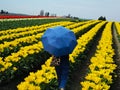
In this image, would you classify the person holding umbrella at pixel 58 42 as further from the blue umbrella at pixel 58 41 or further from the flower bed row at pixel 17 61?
the flower bed row at pixel 17 61

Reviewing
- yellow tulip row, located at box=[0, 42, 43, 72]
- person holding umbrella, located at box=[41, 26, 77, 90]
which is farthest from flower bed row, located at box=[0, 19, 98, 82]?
person holding umbrella, located at box=[41, 26, 77, 90]

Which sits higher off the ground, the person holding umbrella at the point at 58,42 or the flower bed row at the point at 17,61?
the person holding umbrella at the point at 58,42

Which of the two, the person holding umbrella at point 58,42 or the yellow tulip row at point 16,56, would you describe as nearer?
the person holding umbrella at point 58,42

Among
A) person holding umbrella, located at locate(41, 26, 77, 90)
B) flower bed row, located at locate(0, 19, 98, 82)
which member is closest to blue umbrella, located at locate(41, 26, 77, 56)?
person holding umbrella, located at locate(41, 26, 77, 90)

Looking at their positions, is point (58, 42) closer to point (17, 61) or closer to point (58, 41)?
point (58, 41)

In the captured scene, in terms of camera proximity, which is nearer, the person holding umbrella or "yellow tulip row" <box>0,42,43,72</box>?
the person holding umbrella

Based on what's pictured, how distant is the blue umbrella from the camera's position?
5405 millimetres

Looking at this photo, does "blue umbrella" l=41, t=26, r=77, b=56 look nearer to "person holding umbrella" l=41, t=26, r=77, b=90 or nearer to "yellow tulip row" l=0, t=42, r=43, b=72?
"person holding umbrella" l=41, t=26, r=77, b=90

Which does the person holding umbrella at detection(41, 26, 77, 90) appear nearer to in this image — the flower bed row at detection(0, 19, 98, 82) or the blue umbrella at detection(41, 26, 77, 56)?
the blue umbrella at detection(41, 26, 77, 56)

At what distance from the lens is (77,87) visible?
1025cm

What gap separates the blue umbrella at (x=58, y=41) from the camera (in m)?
5.41

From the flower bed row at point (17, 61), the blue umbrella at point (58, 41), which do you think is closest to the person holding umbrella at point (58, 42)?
the blue umbrella at point (58, 41)

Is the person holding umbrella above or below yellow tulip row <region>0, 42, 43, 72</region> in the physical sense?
above

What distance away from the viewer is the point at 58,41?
5406mm
